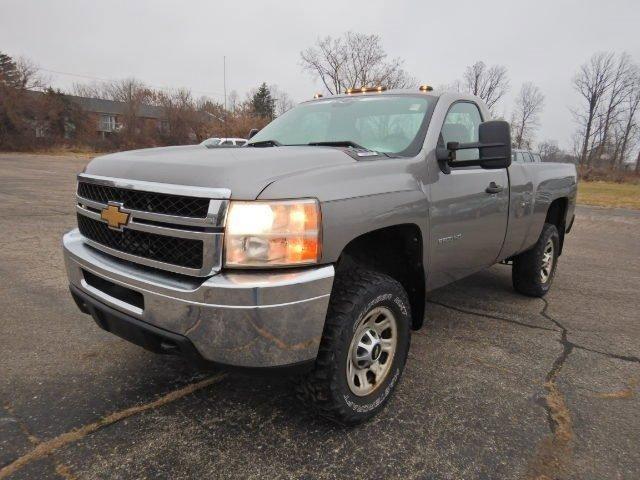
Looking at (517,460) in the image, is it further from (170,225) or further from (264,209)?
(170,225)

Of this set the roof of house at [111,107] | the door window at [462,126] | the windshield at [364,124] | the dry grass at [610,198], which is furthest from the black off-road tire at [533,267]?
the roof of house at [111,107]

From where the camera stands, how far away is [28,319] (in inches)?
145

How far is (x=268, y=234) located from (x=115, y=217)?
0.87m

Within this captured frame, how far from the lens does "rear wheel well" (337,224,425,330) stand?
2551 millimetres

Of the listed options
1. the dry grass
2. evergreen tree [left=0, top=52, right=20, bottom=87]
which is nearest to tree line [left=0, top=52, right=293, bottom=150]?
evergreen tree [left=0, top=52, right=20, bottom=87]

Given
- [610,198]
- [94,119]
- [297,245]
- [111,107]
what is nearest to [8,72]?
[94,119]

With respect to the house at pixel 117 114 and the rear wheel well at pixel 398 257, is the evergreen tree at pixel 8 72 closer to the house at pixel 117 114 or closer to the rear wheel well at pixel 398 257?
the house at pixel 117 114

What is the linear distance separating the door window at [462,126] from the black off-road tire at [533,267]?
61.5 inches

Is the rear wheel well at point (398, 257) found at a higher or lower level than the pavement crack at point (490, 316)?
higher

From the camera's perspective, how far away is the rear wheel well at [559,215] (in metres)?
4.92

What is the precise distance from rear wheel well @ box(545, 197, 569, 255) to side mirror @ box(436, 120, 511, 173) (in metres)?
2.45

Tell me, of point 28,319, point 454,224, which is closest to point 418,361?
point 454,224

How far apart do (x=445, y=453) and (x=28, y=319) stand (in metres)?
3.33

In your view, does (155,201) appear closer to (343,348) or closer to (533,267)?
(343,348)
